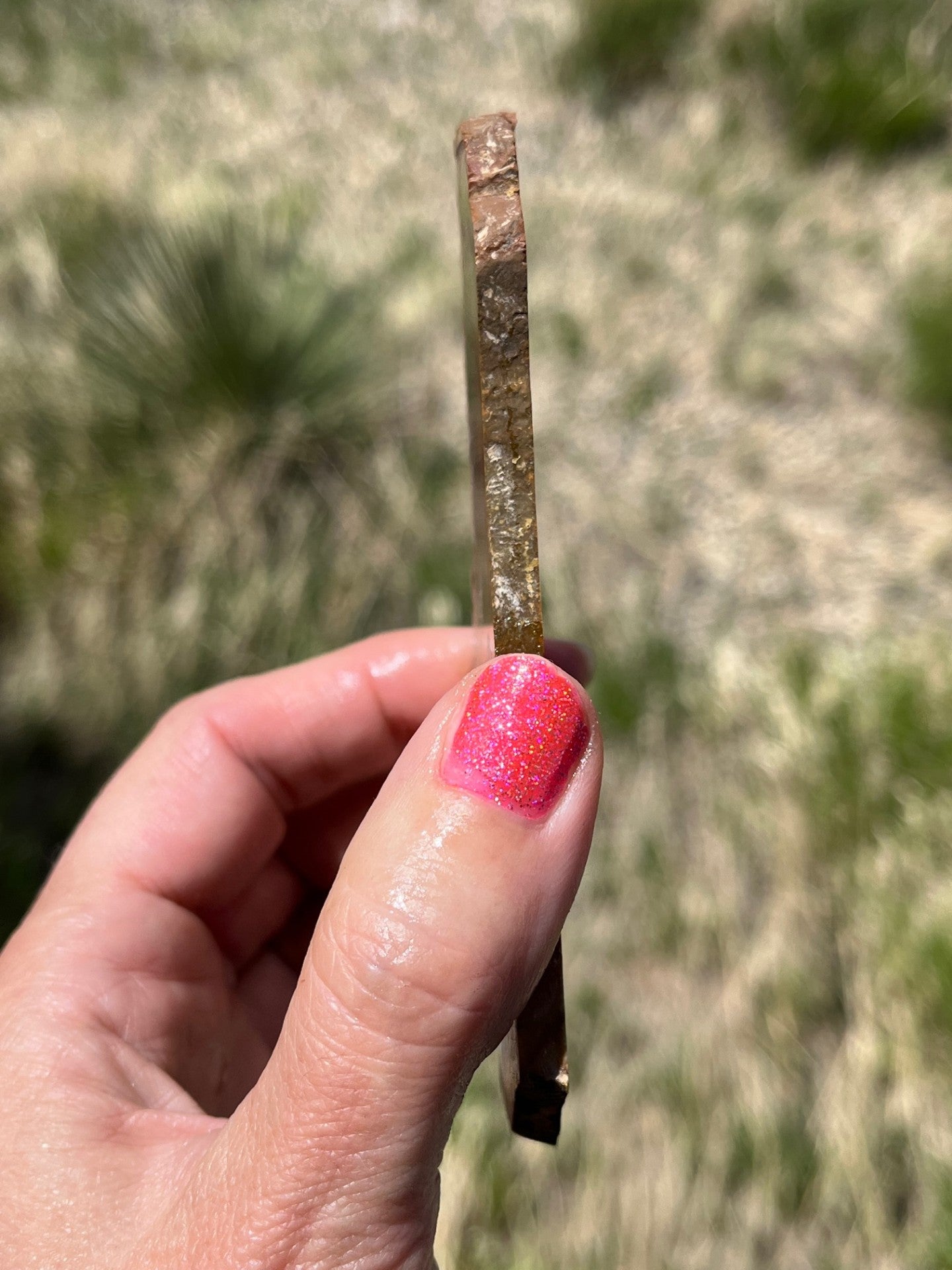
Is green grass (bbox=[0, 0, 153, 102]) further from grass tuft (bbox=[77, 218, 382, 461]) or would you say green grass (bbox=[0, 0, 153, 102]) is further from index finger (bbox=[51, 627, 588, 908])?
index finger (bbox=[51, 627, 588, 908])

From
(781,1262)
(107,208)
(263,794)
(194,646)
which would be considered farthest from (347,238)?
(781,1262)

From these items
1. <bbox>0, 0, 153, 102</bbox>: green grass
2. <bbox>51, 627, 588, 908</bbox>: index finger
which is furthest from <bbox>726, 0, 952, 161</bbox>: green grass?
<bbox>51, 627, 588, 908</bbox>: index finger

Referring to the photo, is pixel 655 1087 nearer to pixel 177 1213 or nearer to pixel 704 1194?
pixel 704 1194

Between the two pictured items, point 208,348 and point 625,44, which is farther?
point 625,44

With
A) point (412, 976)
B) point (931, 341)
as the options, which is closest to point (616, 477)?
point (931, 341)

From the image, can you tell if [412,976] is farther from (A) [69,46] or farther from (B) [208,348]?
(A) [69,46]

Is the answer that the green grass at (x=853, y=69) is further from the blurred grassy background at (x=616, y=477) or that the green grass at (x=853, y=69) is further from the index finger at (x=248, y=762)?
the index finger at (x=248, y=762)

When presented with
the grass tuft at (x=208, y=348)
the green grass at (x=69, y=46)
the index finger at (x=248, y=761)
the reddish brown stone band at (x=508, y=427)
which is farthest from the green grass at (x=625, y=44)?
the reddish brown stone band at (x=508, y=427)
